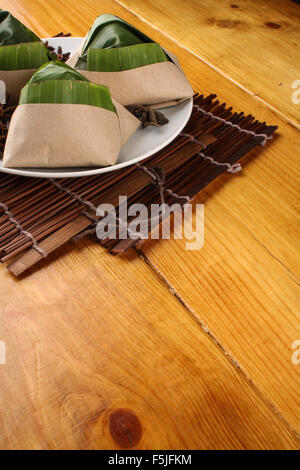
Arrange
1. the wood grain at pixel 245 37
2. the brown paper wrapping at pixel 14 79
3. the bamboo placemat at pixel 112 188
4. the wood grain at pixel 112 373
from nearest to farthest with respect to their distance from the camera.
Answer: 1. the wood grain at pixel 112 373
2. the bamboo placemat at pixel 112 188
3. the brown paper wrapping at pixel 14 79
4. the wood grain at pixel 245 37

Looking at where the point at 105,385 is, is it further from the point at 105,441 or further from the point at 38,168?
the point at 38,168

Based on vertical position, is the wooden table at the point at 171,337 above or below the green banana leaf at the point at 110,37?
below

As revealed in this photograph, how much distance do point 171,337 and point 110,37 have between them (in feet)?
1.66

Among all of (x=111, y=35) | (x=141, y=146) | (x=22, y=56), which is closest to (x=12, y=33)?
(x=22, y=56)

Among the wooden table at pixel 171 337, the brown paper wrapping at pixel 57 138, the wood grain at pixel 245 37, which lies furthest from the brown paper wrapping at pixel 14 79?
the wood grain at pixel 245 37

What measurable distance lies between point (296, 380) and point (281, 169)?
1.17ft

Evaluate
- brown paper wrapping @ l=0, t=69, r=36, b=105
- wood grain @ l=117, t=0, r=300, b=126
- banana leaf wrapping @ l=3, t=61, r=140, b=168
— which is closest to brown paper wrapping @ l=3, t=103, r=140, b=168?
banana leaf wrapping @ l=3, t=61, r=140, b=168

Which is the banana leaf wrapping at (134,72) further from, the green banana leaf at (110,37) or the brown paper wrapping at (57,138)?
the brown paper wrapping at (57,138)

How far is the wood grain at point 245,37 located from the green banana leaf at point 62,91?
1.23 ft

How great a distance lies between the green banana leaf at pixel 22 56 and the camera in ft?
2.24

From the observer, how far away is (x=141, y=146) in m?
0.65

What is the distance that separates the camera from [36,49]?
2.28 ft

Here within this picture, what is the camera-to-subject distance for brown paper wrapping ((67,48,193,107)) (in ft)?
2.27

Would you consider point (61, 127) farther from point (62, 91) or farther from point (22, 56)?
point (22, 56)
